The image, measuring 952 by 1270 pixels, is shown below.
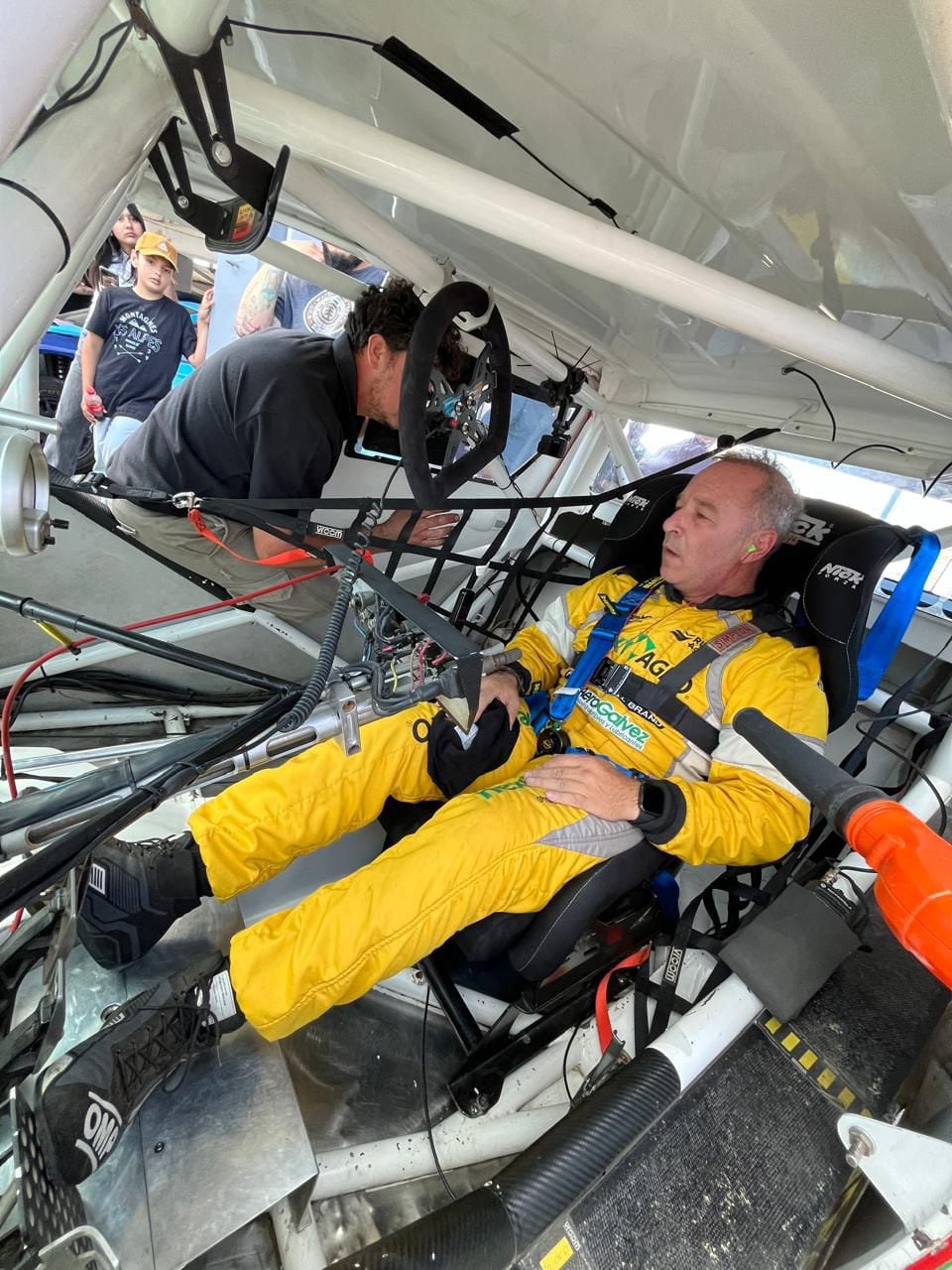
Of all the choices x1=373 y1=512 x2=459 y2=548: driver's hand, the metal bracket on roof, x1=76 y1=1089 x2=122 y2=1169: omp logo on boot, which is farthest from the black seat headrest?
x1=76 y1=1089 x2=122 y2=1169: omp logo on boot

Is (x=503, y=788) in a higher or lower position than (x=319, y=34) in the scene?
lower

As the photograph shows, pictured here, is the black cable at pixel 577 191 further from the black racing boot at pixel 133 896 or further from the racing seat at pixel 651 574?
the black racing boot at pixel 133 896

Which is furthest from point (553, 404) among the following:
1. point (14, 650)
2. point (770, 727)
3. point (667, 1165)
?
point (14, 650)

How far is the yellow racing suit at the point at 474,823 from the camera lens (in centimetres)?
122

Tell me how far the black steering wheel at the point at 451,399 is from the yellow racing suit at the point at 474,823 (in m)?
0.62

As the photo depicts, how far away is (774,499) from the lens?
1804 mm

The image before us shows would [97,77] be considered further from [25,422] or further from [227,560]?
[227,560]

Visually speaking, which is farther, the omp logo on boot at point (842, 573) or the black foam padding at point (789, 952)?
the omp logo on boot at point (842, 573)

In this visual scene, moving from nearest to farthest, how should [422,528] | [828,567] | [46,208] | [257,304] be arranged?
1. [46,208]
2. [828,567]
3. [422,528]
4. [257,304]

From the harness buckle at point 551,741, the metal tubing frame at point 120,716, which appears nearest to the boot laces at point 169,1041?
the harness buckle at point 551,741

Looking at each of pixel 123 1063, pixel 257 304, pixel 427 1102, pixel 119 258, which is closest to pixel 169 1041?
pixel 123 1063

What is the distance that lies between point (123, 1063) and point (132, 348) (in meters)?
2.85

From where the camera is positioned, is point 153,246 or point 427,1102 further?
point 153,246

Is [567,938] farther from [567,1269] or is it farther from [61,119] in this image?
[61,119]
